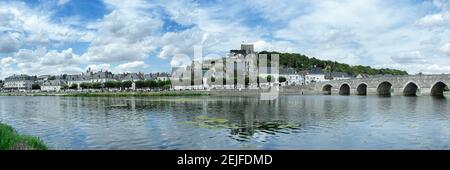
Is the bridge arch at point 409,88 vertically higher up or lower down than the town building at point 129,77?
lower down

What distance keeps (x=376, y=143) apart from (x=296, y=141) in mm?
3173

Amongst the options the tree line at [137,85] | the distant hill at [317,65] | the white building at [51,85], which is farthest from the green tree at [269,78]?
the white building at [51,85]

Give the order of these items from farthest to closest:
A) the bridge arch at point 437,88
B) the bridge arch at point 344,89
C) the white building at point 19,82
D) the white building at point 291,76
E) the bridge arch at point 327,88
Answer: the white building at point 19,82 < the white building at point 291,76 < the bridge arch at point 327,88 < the bridge arch at point 344,89 < the bridge arch at point 437,88

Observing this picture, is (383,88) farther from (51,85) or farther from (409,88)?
(51,85)

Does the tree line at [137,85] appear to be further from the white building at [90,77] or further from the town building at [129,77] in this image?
the white building at [90,77]

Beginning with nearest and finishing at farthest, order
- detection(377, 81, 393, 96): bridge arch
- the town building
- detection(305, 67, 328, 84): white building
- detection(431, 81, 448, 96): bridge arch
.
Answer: detection(431, 81, 448, 96): bridge arch → detection(377, 81, 393, 96): bridge arch → detection(305, 67, 328, 84): white building → the town building

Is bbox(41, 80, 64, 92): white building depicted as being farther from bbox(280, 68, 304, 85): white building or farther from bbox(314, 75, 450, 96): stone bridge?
bbox(314, 75, 450, 96): stone bridge

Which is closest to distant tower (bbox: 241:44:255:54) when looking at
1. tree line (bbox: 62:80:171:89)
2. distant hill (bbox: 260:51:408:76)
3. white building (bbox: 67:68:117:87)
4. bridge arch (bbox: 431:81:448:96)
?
distant hill (bbox: 260:51:408:76)

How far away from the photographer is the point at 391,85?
7731 cm

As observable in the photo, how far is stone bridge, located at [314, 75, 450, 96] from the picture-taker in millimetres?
67000

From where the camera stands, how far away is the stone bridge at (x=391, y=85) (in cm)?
6700

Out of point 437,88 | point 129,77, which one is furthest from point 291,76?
point 437,88

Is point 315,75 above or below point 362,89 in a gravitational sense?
above
